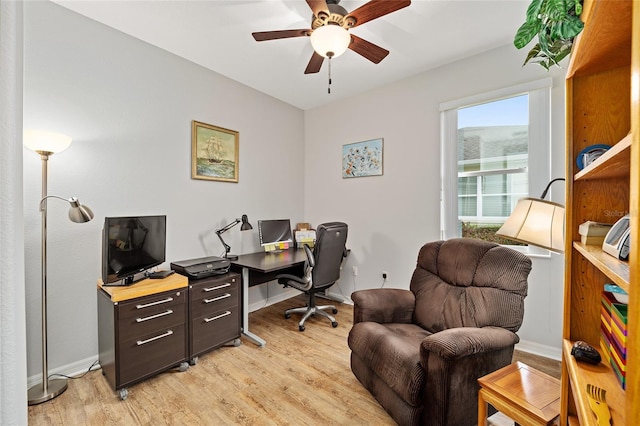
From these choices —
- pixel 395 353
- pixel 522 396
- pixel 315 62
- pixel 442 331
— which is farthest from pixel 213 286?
pixel 522 396

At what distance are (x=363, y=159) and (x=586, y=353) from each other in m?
2.95

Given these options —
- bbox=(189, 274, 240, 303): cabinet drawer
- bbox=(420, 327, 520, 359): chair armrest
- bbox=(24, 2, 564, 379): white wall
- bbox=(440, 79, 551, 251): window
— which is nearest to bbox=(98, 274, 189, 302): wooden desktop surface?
bbox=(189, 274, 240, 303): cabinet drawer

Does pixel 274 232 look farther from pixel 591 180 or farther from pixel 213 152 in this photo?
pixel 591 180

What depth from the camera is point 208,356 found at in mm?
2408

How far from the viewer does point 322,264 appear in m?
2.91

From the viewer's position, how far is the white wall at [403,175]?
2.40 metres

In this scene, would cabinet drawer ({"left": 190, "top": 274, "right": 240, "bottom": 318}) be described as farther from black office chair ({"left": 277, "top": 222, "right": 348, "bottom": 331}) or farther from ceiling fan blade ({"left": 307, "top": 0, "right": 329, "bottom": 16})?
ceiling fan blade ({"left": 307, "top": 0, "right": 329, "bottom": 16})

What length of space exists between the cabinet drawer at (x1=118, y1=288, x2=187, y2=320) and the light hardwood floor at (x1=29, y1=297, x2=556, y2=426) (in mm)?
531

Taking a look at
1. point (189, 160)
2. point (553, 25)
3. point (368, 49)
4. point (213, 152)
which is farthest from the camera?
point (213, 152)

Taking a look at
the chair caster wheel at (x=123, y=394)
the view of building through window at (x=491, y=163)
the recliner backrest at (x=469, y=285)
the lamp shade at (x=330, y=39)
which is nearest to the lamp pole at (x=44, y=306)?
the chair caster wheel at (x=123, y=394)

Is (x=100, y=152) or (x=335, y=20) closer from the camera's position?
(x=335, y=20)

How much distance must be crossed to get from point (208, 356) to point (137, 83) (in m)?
2.50

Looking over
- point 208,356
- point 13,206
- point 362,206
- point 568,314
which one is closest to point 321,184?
point 362,206

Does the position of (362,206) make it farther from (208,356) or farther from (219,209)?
(208,356)
